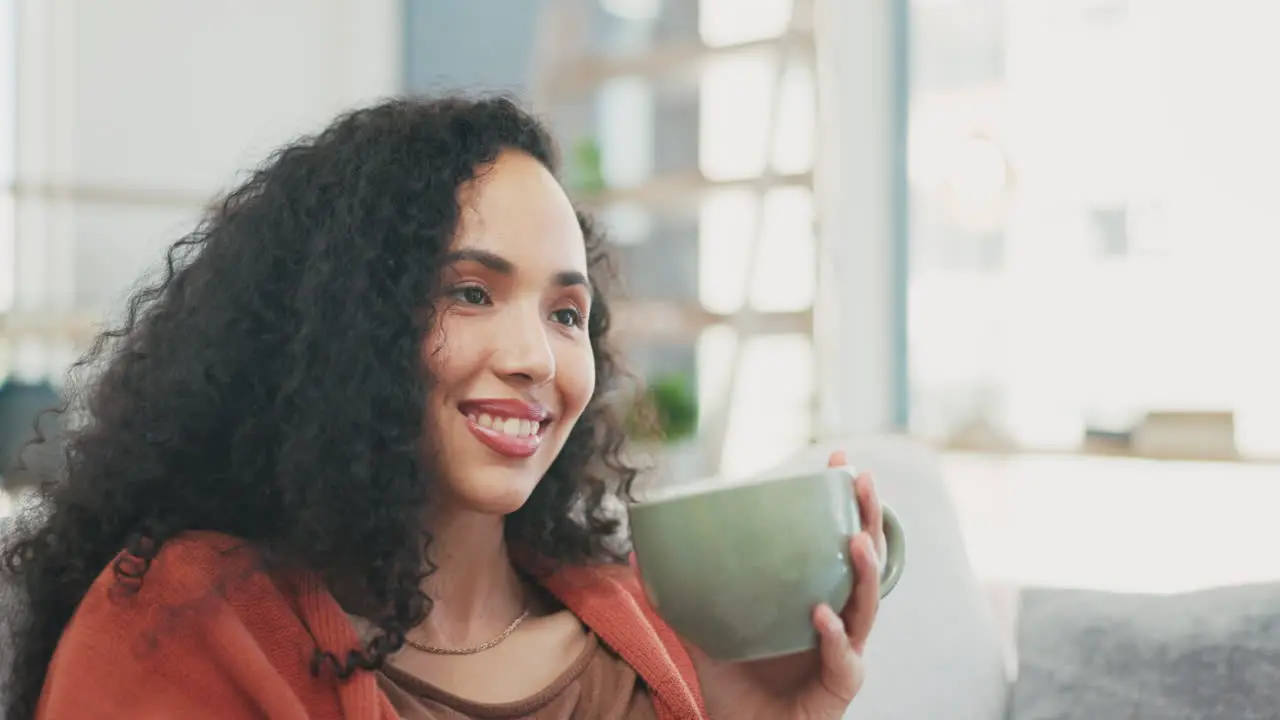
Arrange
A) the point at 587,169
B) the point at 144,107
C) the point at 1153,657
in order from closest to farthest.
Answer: the point at 1153,657, the point at 587,169, the point at 144,107

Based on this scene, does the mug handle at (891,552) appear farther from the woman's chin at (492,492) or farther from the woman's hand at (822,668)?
the woman's chin at (492,492)

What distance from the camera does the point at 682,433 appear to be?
10.8 feet

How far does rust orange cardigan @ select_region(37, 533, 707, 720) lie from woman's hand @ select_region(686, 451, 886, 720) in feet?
1.02

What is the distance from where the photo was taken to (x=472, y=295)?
3.26ft

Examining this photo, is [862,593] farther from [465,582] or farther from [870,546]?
[465,582]

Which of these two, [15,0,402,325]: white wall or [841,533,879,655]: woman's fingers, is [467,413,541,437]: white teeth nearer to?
[841,533,879,655]: woman's fingers

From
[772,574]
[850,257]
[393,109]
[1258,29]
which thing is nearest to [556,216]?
[393,109]

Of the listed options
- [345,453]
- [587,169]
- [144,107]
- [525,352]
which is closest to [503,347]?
[525,352]

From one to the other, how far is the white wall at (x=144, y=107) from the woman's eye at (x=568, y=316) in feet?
8.57

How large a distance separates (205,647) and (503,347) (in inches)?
11.6

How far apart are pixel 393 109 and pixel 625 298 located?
0.39 metres

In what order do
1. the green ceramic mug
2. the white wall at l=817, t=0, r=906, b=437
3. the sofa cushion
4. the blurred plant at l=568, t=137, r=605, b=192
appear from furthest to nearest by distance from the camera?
the blurred plant at l=568, t=137, r=605, b=192
the white wall at l=817, t=0, r=906, b=437
the sofa cushion
the green ceramic mug

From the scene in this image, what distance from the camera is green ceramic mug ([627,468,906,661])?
86 centimetres

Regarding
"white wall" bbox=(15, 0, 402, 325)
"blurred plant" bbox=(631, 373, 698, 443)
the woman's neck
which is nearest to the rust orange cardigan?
the woman's neck
